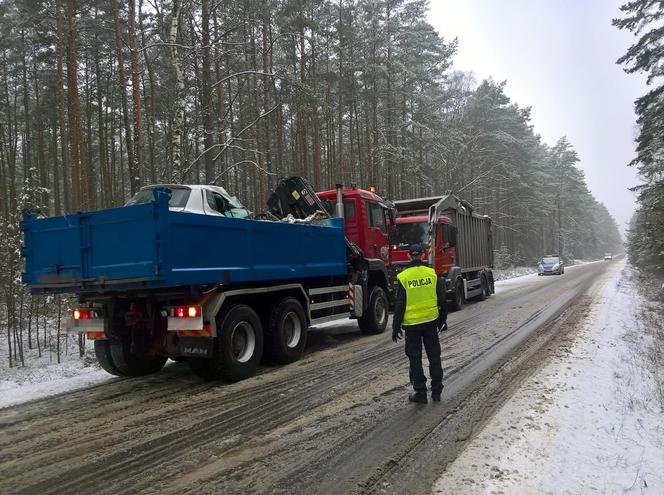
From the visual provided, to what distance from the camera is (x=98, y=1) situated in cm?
1731

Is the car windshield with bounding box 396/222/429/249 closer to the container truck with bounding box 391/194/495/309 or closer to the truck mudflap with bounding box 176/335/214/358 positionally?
the container truck with bounding box 391/194/495/309

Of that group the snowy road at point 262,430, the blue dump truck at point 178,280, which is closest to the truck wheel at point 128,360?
the blue dump truck at point 178,280

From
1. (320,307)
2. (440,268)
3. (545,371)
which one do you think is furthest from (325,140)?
(545,371)

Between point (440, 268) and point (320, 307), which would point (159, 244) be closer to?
point (320, 307)

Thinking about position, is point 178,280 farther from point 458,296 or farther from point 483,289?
point 483,289

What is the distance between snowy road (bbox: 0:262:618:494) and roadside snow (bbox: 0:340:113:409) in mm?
373

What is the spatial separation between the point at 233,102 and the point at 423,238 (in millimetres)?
10459

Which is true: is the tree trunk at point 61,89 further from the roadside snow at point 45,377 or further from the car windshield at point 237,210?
the roadside snow at point 45,377

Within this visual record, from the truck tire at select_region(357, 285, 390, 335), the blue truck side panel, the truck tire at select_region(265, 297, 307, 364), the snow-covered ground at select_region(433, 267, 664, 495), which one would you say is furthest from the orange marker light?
the truck tire at select_region(357, 285, 390, 335)

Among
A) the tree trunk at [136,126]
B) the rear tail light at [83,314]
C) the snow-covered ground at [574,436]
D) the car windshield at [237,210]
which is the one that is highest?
the tree trunk at [136,126]

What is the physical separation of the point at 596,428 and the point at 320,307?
16.9 feet

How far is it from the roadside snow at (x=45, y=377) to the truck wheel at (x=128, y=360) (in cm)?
42

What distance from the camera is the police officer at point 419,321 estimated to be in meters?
5.47

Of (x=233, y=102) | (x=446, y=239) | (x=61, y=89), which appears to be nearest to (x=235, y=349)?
(x=446, y=239)
